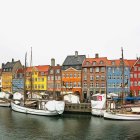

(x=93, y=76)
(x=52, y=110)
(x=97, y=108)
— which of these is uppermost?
(x=93, y=76)

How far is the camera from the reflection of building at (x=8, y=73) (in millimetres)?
113025

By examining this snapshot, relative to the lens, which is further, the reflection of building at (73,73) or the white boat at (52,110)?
the reflection of building at (73,73)

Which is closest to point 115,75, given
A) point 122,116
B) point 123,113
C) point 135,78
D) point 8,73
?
point 135,78

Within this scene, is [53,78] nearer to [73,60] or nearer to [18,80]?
[73,60]

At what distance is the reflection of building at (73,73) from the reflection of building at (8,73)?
2722 centimetres

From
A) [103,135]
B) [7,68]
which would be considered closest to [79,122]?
[103,135]

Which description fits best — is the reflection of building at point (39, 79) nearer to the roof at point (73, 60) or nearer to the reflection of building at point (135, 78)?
the roof at point (73, 60)

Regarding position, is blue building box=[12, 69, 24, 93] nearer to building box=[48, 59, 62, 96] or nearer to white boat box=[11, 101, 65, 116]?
building box=[48, 59, 62, 96]

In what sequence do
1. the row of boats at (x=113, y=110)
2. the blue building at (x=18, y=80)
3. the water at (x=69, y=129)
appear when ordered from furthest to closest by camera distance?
the blue building at (x=18, y=80)
the row of boats at (x=113, y=110)
the water at (x=69, y=129)

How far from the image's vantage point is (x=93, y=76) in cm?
9000

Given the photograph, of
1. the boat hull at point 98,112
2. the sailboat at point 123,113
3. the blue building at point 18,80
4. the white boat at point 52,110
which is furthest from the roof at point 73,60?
the sailboat at point 123,113

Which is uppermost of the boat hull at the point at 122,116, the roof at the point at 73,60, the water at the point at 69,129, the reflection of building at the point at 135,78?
the roof at the point at 73,60

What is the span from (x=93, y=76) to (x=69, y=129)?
44.9m

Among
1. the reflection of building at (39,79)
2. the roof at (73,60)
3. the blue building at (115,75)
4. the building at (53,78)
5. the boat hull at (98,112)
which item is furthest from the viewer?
the reflection of building at (39,79)
